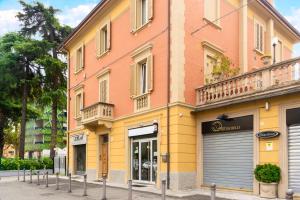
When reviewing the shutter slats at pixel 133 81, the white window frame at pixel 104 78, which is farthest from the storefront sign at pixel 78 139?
the shutter slats at pixel 133 81

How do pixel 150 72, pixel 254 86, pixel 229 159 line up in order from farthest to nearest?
pixel 150 72, pixel 229 159, pixel 254 86

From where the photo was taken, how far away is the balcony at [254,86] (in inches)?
529

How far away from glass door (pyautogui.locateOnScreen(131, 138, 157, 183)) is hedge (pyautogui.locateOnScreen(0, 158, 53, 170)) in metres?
15.8

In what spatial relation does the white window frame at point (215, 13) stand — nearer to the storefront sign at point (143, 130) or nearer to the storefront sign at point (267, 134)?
the storefront sign at point (143, 130)

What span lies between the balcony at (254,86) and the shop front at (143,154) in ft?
9.29

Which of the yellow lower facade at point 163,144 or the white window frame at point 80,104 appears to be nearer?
the yellow lower facade at point 163,144

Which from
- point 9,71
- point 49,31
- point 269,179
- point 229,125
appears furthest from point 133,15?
point 9,71

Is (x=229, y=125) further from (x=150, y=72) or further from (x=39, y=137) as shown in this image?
(x=39, y=137)

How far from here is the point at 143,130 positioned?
60.9ft

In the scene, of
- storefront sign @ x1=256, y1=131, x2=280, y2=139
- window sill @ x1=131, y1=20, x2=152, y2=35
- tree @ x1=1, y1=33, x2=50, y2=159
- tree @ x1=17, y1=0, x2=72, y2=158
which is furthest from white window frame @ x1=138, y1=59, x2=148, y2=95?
tree @ x1=1, y1=33, x2=50, y2=159

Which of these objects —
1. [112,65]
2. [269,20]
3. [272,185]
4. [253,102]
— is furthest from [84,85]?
[272,185]

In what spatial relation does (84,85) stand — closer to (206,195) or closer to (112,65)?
(112,65)

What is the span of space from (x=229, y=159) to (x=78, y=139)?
13.5 meters

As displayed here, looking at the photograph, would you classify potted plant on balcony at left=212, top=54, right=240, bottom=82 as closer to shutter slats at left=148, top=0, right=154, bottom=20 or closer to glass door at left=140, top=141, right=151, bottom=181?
shutter slats at left=148, top=0, right=154, bottom=20
